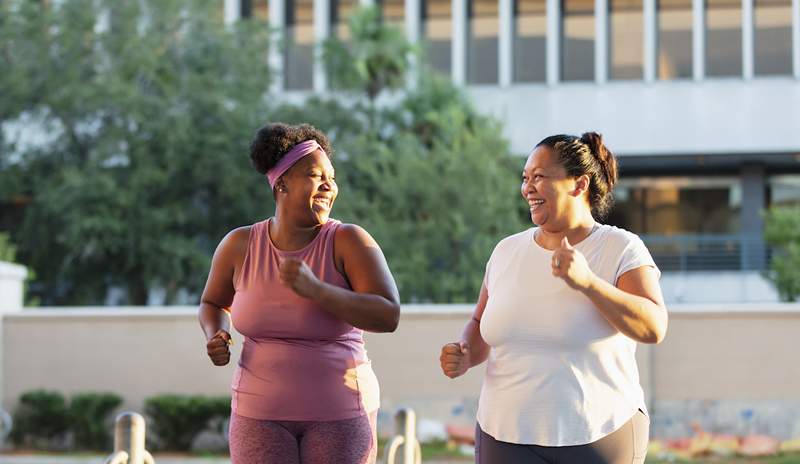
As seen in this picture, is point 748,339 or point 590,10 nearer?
point 748,339

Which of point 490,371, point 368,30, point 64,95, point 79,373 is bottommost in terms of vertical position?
point 79,373

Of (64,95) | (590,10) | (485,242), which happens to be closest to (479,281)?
(485,242)

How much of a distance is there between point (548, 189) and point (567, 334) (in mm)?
444

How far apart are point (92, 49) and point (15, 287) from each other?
1261 centimetres

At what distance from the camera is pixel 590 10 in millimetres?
37688

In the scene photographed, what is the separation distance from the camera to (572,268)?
3.53 m

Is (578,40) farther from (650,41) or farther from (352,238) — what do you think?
(352,238)

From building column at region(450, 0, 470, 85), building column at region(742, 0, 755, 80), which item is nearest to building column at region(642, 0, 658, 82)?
building column at region(742, 0, 755, 80)

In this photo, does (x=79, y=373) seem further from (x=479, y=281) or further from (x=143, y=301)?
(x=143, y=301)

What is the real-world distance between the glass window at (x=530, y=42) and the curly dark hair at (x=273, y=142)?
34127 millimetres

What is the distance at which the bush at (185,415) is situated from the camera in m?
15.9

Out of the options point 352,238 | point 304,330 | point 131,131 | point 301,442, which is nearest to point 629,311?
point 352,238

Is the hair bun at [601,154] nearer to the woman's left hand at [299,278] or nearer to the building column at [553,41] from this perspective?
the woman's left hand at [299,278]

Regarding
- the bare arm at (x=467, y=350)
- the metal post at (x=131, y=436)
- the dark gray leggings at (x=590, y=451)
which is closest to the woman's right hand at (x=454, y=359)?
the bare arm at (x=467, y=350)
